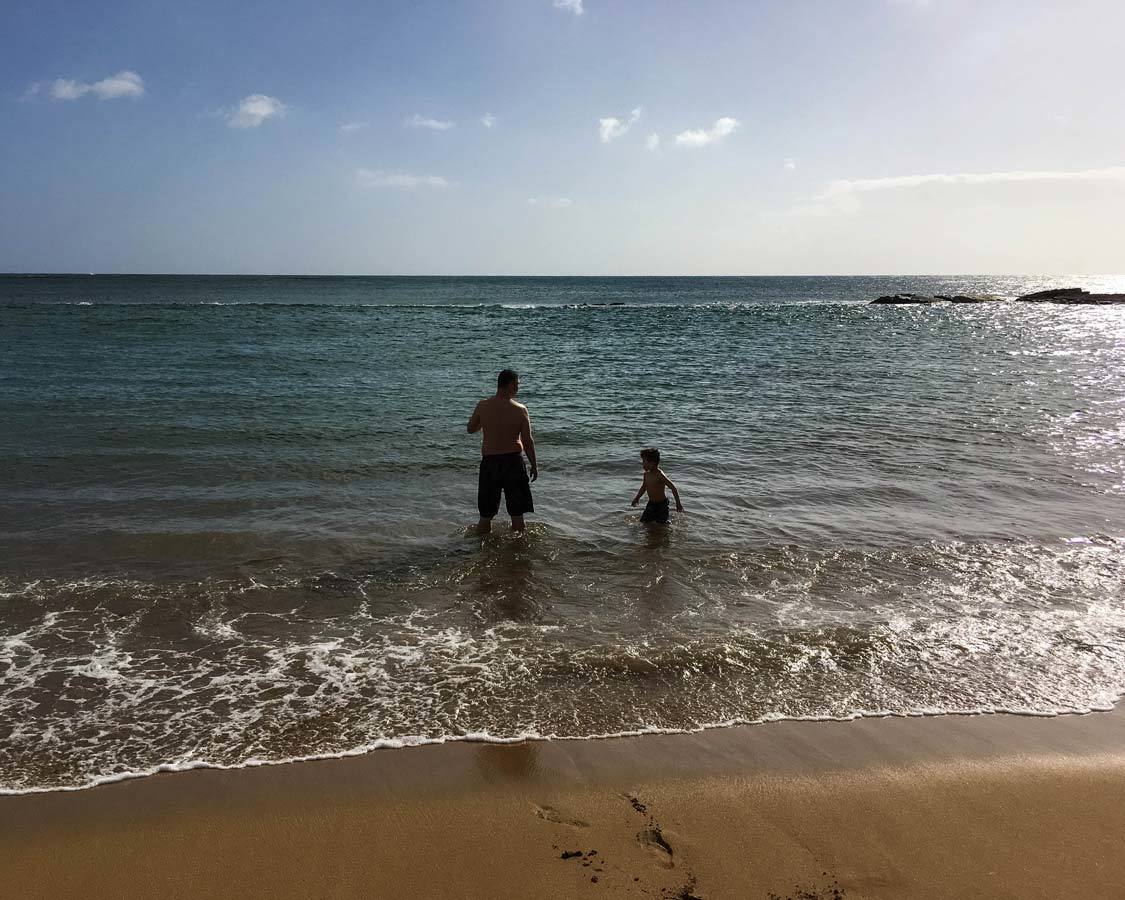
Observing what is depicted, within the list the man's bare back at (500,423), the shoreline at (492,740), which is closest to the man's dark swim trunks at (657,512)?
the man's bare back at (500,423)

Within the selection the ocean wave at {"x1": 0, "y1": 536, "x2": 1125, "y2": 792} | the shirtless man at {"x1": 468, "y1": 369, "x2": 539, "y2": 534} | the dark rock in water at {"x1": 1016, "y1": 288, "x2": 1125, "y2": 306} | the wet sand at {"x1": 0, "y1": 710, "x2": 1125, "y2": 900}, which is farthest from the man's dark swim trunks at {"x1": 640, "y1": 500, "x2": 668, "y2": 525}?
the dark rock in water at {"x1": 1016, "y1": 288, "x2": 1125, "y2": 306}

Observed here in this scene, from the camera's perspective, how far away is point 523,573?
22.4 ft

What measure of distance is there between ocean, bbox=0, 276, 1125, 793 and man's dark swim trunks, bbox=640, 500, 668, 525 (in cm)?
16

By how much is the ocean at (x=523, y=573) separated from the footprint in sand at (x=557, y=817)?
67 centimetres

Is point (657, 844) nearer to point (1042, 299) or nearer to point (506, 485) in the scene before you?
point (506, 485)

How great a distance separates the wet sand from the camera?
3074 mm

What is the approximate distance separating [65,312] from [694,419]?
44524 mm

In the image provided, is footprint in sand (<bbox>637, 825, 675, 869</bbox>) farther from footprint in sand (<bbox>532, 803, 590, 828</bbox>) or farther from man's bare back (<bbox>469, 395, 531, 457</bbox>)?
man's bare back (<bbox>469, 395, 531, 457</bbox>)

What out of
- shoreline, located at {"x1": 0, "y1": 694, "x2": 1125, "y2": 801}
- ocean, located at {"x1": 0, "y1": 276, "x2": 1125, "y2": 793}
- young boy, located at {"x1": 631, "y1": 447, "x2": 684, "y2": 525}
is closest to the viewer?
shoreline, located at {"x1": 0, "y1": 694, "x2": 1125, "y2": 801}

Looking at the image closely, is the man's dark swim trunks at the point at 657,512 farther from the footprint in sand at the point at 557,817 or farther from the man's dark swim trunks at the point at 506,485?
the footprint in sand at the point at 557,817

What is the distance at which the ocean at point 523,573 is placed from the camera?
Answer: 449 cm

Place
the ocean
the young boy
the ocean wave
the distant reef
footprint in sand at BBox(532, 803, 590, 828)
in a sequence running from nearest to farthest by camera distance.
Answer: footprint in sand at BBox(532, 803, 590, 828), the ocean wave, the ocean, the young boy, the distant reef

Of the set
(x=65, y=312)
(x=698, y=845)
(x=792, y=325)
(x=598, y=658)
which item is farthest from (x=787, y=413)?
(x=65, y=312)

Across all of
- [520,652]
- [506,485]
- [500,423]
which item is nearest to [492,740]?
[520,652]
